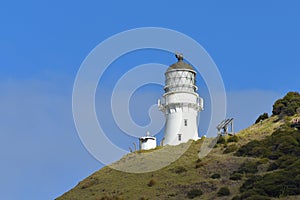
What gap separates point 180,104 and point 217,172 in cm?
2240

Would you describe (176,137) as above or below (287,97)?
below

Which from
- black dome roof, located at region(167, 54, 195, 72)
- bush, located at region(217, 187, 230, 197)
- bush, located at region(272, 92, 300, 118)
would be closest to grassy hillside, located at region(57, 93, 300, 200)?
bush, located at region(217, 187, 230, 197)

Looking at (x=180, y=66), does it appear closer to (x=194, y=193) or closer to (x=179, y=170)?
(x=179, y=170)

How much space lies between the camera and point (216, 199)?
57.6 meters

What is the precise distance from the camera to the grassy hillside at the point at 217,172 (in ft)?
193

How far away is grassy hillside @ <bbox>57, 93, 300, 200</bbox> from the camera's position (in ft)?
193

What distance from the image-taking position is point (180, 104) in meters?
88.9

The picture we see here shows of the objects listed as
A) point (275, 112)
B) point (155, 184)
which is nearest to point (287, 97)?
point (275, 112)

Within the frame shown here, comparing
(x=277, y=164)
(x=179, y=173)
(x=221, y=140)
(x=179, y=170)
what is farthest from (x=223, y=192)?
(x=221, y=140)

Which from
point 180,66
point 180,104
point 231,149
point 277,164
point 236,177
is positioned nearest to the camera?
point 236,177

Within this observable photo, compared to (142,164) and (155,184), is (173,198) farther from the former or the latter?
(142,164)

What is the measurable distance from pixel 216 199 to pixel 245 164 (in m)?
11.4

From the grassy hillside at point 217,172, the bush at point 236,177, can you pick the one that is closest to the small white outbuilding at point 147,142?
the grassy hillside at point 217,172

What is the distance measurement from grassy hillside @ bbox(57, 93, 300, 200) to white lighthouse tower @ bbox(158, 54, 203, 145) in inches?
169
